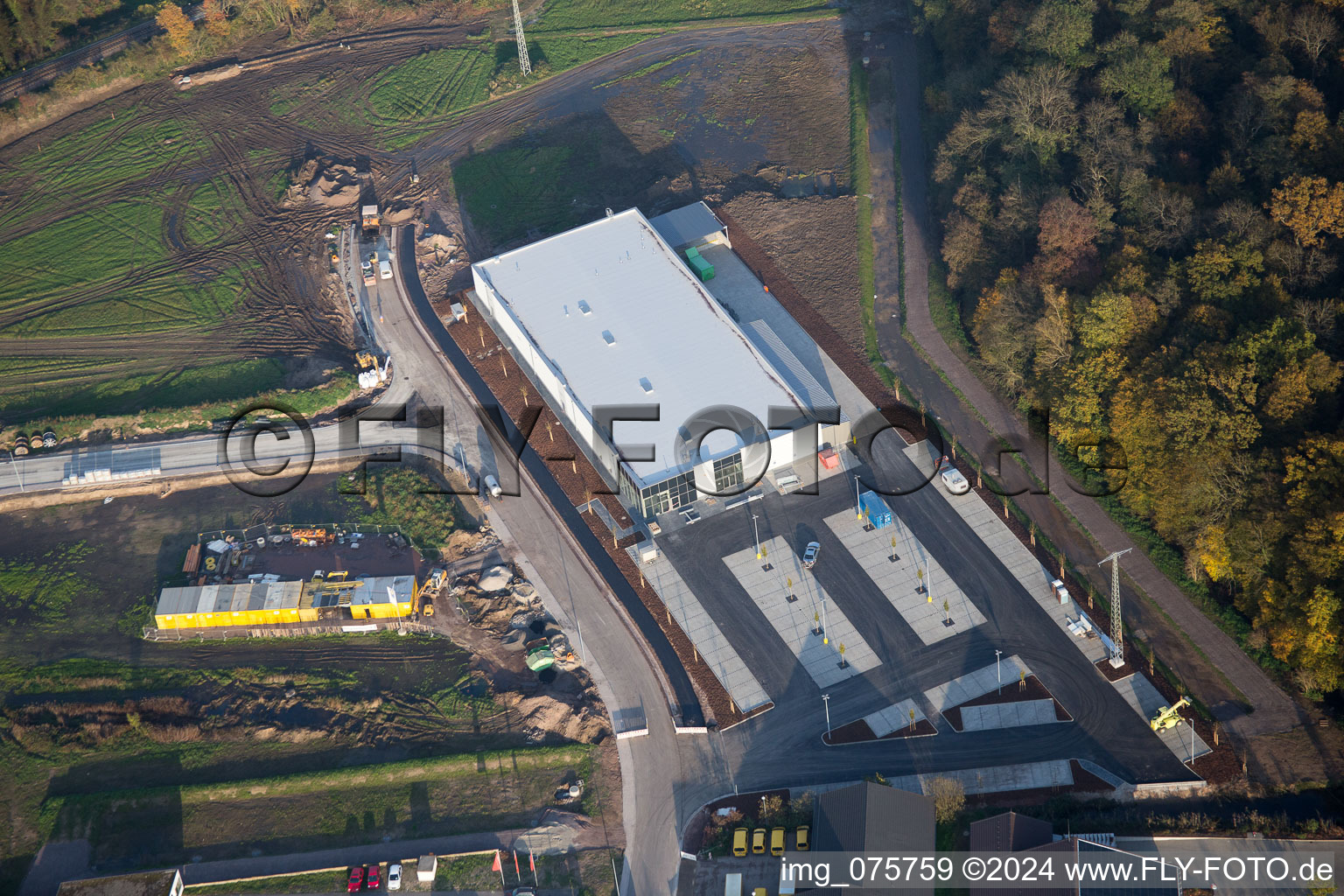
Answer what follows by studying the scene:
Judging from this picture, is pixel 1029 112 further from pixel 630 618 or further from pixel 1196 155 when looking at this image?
pixel 630 618

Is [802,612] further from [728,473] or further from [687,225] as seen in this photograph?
[687,225]

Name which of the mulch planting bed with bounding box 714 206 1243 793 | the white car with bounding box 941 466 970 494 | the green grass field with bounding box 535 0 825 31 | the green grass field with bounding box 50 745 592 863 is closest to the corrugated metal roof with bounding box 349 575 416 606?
the green grass field with bounding box 50 745 592 863

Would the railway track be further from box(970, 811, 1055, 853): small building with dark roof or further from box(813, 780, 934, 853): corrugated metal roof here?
box(970, 811, 1055, 853): small building with dark roof

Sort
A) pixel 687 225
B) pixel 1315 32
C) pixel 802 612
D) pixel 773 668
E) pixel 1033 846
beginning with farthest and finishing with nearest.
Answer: pixel 687 225 < pixel 1315 32 < pixel 802 612 < pixel 773 668 < pixel 1033 846

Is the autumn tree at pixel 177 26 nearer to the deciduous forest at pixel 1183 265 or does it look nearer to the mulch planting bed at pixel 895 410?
the mulch planting bed at pixel 895 410

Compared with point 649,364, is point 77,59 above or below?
above

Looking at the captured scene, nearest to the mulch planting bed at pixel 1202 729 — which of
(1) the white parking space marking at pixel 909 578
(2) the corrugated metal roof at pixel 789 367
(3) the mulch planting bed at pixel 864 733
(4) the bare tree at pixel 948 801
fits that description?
(1) the white parking space marking at pixel 909 578

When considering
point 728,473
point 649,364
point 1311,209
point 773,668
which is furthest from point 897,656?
point 1311,209
